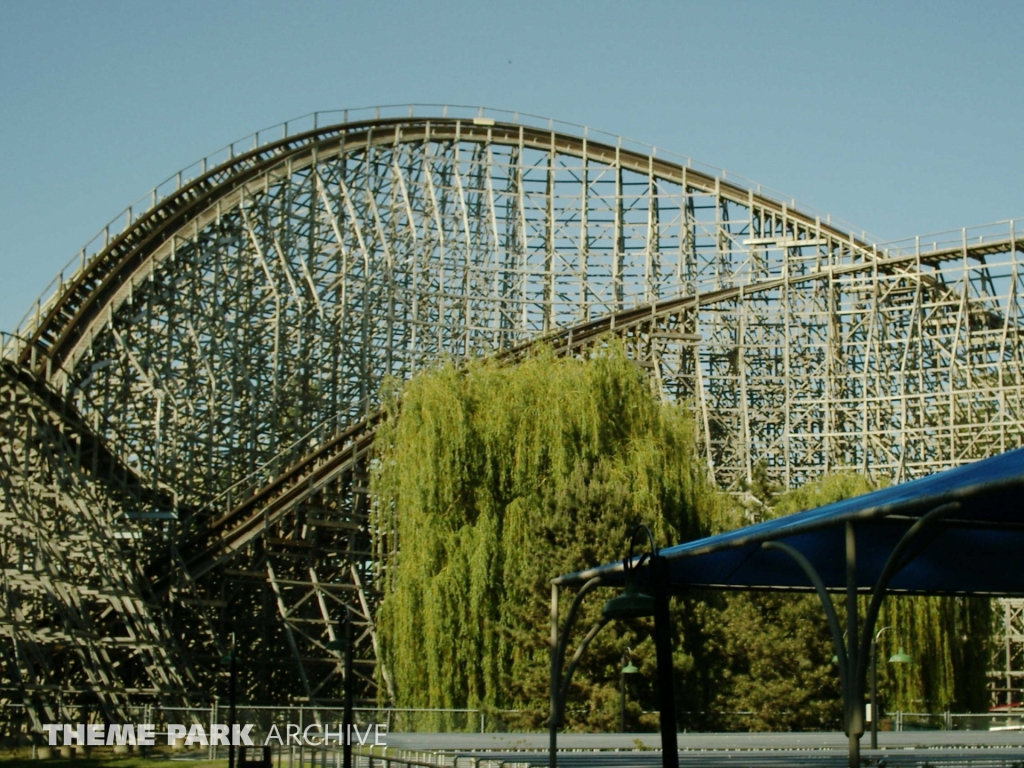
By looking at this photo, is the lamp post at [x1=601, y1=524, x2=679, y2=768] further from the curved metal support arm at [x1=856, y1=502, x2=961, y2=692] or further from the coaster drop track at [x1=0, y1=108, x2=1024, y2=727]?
the coaster drop track at [x1=0, y1=108, x2=1024, y2=727]

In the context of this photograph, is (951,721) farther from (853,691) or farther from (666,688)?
(666,688)

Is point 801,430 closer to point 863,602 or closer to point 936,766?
point 863,602

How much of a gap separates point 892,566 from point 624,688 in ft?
35.1

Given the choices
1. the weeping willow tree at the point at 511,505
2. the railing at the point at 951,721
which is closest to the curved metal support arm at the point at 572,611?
the weeping willow tree at the point at 511,505

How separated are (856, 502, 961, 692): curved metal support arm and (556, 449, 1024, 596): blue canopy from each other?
0.31 feet

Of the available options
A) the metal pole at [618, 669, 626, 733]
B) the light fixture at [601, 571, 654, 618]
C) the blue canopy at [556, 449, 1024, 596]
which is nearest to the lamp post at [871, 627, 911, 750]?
the blue canopy at [556, 449, 1024, 596]

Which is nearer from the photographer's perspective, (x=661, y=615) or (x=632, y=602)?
(x=661, y=615)

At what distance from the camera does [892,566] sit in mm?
7059

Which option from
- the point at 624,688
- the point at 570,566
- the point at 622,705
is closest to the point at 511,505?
the point at 570,566

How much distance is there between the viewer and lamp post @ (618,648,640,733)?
16.9m

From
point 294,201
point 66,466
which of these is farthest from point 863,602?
point 294,201

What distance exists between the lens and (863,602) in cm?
1944

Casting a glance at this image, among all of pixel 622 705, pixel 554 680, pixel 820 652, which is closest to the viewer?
pixel 554 680

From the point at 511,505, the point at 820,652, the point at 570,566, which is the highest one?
the point at 511,505
